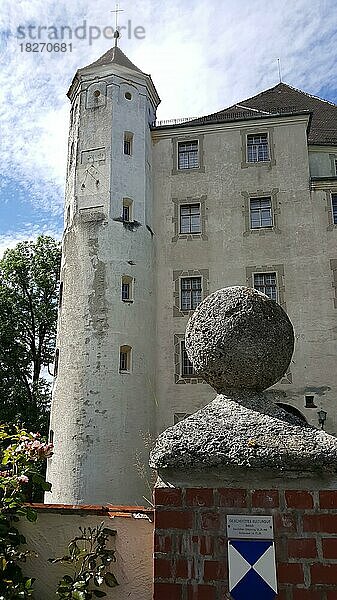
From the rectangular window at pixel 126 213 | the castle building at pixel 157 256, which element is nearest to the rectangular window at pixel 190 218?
the castle building at pixel 157 256

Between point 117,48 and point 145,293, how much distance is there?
38.1 feet

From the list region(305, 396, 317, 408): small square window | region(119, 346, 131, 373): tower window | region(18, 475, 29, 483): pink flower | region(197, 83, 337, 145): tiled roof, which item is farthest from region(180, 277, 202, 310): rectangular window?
region(18, 475, 29, 483): pink flower

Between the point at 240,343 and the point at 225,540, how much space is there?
0.98 meters

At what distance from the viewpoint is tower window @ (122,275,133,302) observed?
1953 cm

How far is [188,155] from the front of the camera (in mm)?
22422

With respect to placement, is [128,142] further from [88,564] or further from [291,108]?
[88,564]

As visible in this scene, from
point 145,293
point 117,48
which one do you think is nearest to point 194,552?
point 145,293

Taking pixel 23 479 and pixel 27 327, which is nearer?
pixel 23 479

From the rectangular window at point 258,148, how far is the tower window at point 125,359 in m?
8.97

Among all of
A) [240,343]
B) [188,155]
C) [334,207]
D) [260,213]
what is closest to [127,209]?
Answer: [188,155]

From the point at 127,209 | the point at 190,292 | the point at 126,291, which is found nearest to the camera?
the point at 126,291

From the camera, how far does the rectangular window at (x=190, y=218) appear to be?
21.3m

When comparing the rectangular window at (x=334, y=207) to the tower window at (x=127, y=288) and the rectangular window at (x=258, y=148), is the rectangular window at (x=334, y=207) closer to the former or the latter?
the rectangular window at (x=258, y=148)

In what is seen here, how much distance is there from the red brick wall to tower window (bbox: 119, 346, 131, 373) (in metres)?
16.0
